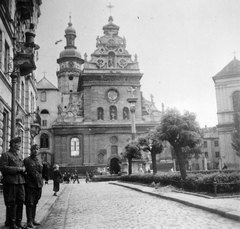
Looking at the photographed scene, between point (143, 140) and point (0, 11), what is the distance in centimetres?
1756

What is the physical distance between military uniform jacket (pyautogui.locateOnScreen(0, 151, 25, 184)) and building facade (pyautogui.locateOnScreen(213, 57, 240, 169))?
40.4 m

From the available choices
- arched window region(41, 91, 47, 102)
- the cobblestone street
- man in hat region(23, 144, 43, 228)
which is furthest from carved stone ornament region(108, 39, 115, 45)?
man in hat region(23, 144, 43, 228)

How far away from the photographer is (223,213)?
9195mm

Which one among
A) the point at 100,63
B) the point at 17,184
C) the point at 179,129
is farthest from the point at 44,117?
the point at 17,184

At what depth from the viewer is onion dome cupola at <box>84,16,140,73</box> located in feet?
184

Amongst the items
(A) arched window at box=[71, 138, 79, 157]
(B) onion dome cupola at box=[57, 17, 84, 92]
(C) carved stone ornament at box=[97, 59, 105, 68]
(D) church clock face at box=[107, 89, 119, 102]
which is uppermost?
(B) onion dome cupola at box=[57, 17, 84, 92]

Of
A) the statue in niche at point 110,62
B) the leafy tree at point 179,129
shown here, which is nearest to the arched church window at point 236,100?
the statue in niche at point 110,62

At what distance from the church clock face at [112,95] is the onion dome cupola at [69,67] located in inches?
520

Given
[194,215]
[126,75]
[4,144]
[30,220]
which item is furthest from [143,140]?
[126,75]

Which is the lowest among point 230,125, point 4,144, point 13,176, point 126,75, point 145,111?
point 13,176

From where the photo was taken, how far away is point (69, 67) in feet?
226

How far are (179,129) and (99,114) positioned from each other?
36947 mm

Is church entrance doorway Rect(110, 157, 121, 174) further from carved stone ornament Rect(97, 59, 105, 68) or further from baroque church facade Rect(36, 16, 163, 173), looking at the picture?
carved stone ornament Rect(97, 59, 105, 68)

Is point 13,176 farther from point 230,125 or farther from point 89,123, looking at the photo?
point 89,123
